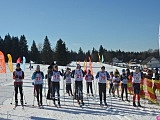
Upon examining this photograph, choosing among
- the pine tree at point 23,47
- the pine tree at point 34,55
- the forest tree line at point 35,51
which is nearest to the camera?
the forest tree line at point 35,51

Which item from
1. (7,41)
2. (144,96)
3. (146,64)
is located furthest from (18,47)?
(144,96)

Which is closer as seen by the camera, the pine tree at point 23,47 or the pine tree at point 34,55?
the pine tree at point 23,47

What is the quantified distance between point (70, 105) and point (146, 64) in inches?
4061

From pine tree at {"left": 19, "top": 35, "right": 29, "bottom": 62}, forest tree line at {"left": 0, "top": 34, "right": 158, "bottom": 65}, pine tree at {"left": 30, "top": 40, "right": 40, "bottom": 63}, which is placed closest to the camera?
forest tree line at {"left": 0, "top": 34, "right": 158, "bottom": 65}

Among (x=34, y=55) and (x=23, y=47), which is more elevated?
(x=23, y=47)

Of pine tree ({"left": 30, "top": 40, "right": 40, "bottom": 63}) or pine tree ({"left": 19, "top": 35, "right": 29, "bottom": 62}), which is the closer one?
pine tree ({"left": 19, "top": 35, "right": 29, "bottom": 62})

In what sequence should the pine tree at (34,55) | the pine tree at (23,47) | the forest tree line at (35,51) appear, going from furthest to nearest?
the pine tree at (34,55) < the pine tree at (23,47) < the forest tree line at (35,51)

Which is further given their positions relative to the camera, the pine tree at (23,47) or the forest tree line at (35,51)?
the pine tree at (23,47)

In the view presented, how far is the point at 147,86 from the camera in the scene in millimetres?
16047

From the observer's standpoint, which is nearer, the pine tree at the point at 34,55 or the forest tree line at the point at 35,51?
the forest tree line at the point at 35,51

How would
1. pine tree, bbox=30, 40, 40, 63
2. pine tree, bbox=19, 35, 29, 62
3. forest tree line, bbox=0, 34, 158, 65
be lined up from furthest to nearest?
pine tree, bbox=30, 40, 40, 63 < pine tree, bbox=19, 35, 29, 62 < forest tree line, bbox=0, 34, 158, 65

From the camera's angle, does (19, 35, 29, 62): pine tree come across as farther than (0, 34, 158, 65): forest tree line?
Yes

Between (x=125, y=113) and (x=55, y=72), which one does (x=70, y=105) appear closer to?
(x=55, y=72)

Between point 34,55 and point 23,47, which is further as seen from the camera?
point 34,55
